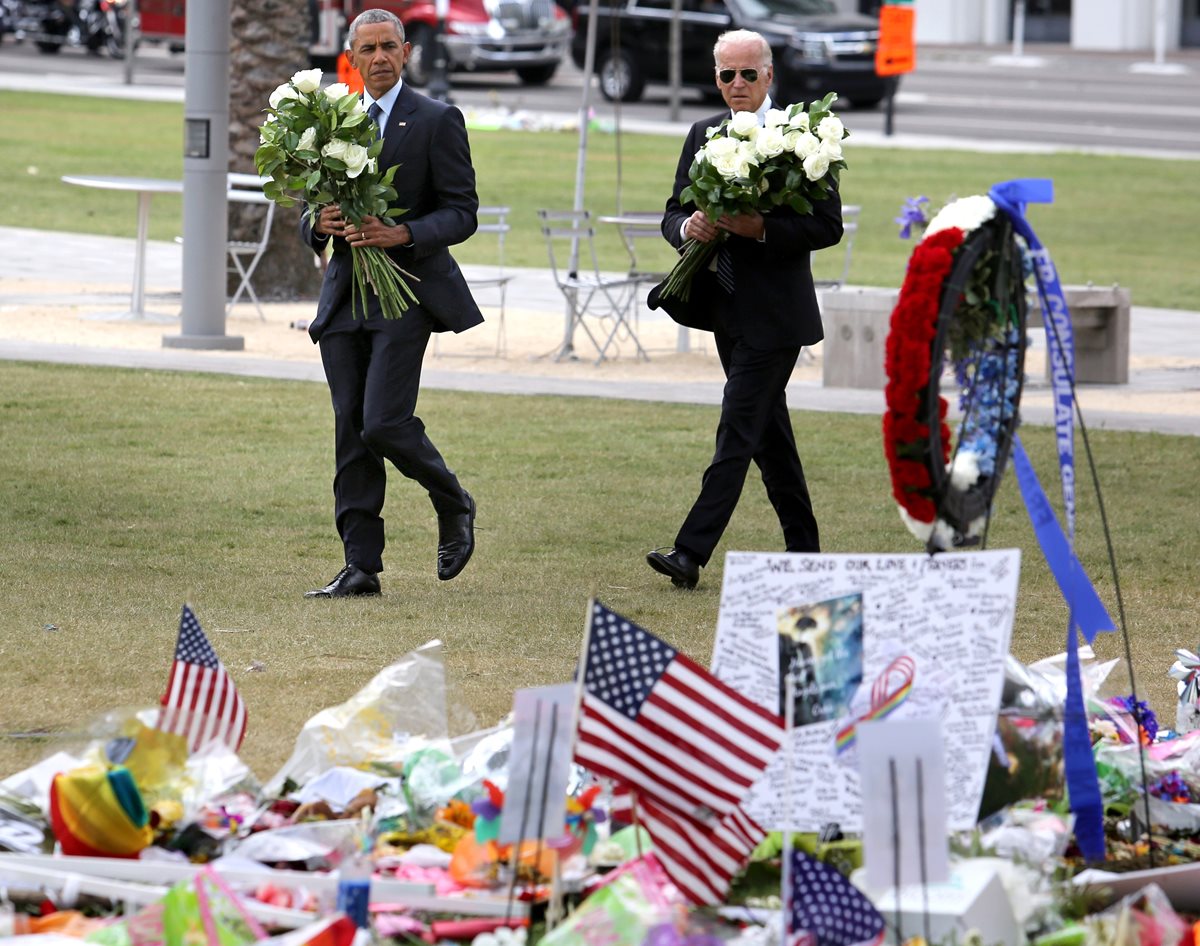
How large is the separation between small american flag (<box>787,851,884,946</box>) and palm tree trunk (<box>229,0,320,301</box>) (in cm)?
1384

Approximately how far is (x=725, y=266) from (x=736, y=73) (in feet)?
2.26

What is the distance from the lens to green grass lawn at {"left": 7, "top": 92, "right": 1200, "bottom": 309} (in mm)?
19828

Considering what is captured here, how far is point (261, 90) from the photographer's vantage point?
1759cm

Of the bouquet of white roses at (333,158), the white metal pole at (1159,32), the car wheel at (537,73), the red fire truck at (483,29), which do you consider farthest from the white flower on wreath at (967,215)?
the white metal pole at (1159,32)

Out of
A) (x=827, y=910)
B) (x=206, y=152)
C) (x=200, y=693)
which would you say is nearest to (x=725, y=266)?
(x=200, y=693)

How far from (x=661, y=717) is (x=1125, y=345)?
A: 33.6 ft

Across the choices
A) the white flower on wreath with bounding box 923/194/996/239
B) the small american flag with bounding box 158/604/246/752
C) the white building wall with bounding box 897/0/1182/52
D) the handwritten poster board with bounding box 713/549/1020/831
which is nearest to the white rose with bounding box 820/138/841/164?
the white flower on wreath with bounding box 923/194/996/239

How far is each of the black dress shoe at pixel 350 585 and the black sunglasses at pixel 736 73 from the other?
2.16m

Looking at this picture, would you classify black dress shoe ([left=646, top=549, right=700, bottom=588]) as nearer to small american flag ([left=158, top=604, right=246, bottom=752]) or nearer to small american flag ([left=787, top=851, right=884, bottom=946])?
small american flag ([left=158, top=604, right=246, bottom=752])

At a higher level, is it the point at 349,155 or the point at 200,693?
the point at 349,155

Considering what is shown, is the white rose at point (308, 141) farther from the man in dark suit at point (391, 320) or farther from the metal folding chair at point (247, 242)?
the metal folding chair at point (247, 242)

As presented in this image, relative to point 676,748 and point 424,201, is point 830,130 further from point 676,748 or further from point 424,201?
point 676,748

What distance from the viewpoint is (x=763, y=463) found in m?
8.14

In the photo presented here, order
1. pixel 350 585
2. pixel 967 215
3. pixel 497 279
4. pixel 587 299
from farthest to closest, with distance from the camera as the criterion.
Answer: pixel 587 299
pixel 497 279
pixel 350 585
pixel 967 215
